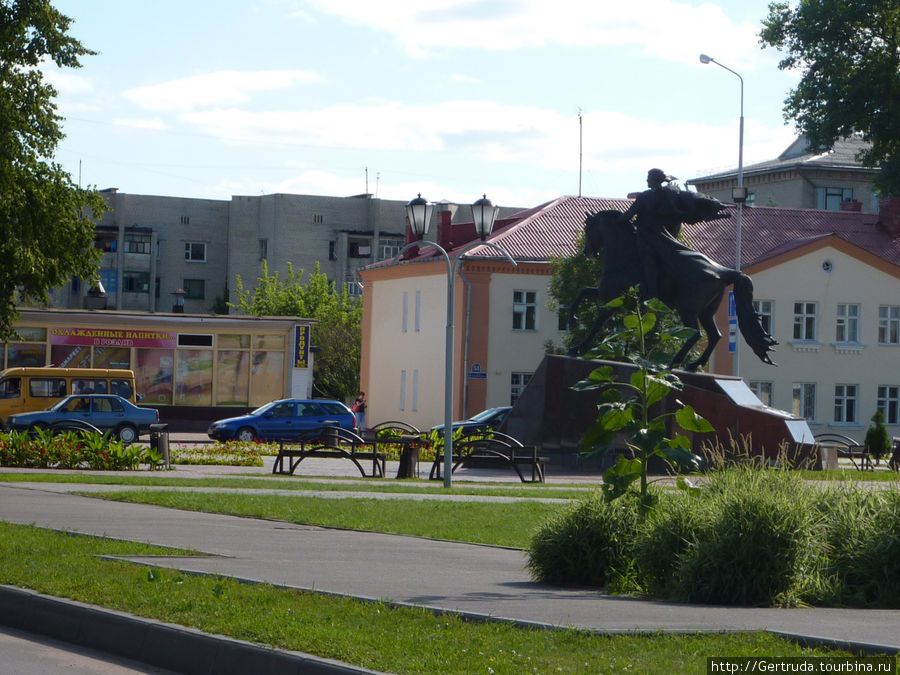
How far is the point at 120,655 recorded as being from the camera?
27.4 feet

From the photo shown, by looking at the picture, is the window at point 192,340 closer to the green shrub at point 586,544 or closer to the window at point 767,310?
the window at point 767,310

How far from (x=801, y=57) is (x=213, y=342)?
79.3 feet

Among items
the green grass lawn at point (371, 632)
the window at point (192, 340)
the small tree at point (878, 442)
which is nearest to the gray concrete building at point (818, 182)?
the small tree at point (878, 442)

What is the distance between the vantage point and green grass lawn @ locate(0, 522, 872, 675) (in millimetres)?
6867

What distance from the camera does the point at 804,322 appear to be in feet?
197

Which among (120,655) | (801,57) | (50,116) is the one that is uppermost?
(801,57)

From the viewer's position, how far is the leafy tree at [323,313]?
78000 mm

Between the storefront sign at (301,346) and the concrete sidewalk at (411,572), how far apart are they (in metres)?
35.0

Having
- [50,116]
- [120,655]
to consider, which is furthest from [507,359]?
[120,655]

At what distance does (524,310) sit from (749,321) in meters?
31.2

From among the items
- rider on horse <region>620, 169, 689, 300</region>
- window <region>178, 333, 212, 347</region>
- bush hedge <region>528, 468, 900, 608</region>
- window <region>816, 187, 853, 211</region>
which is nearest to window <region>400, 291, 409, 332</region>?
window <region>178, 333, 212, 347</region>

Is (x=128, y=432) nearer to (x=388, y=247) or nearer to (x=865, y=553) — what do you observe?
(x=865, y=553)

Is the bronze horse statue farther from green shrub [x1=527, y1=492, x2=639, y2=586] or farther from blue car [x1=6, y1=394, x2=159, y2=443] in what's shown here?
green shrub [x1=527, y1=492, x2=639, y2=586]

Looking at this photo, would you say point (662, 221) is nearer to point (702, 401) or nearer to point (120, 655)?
point (702, 401)
